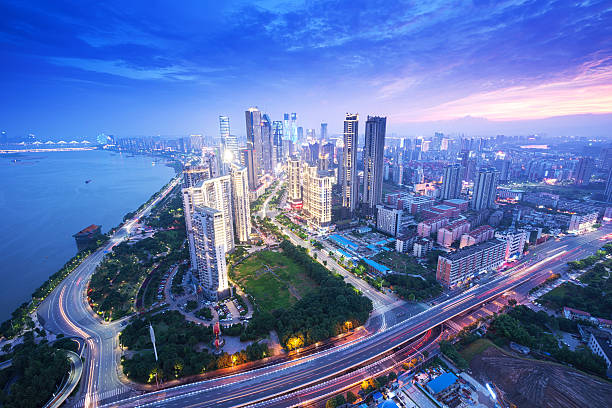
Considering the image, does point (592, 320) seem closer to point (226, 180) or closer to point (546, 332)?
point (546, 332)

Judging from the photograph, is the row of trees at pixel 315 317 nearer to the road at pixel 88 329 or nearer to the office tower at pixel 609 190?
the road at pixel 88 329

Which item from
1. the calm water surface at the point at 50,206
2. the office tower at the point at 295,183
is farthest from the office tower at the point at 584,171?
the calm water surface at the point at 50,206

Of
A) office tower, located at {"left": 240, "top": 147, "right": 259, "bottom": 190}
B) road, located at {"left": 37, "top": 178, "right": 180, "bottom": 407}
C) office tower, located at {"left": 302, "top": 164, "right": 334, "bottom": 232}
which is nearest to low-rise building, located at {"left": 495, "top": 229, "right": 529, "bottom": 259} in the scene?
office tower, located at {"left": 302, "top": 164, "right": 334, "bottom": 232}

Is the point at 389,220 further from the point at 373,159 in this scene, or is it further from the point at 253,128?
the point at 253,128

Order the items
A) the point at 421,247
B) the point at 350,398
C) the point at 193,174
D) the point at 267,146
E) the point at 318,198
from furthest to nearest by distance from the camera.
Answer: the point at 267,146 < the point at 318,198 < the point at 193,174 < the point at 421,247 < the point at 350,398

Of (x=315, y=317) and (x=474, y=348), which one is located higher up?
(x=315, y=317)

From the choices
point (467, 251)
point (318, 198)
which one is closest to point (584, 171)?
point (467, 251)

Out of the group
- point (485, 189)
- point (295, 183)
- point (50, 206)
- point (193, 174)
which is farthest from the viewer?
point (50, 206)

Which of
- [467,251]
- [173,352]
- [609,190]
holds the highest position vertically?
[609,190]
